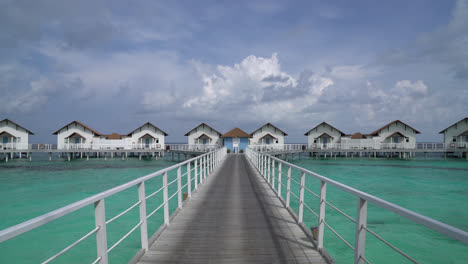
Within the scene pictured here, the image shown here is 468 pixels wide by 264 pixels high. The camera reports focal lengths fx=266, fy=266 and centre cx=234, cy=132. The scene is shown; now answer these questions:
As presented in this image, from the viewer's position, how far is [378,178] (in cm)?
2345

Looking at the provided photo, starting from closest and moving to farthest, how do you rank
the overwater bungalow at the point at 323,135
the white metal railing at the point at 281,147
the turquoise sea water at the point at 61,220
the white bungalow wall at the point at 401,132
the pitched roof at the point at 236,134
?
the turquoise sea water at the point at 61,220
the white metal railing at the point at 281,147
the pitched roof at the point at 236,134
the white bungalow wall at the point at 401,132
the overwater bungalow at the point at 323,135

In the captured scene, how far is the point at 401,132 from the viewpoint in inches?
1711

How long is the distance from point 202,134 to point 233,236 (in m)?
39.2

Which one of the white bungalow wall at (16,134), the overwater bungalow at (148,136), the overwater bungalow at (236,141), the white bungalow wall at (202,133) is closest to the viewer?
the white bungalow wall at (16,134)

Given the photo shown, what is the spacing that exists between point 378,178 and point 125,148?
35825mm

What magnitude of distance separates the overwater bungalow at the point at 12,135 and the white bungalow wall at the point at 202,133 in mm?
25659

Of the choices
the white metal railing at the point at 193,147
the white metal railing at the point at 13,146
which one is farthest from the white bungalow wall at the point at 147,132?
the white metal railing at the point at 13,146

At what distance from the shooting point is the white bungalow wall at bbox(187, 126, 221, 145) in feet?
143

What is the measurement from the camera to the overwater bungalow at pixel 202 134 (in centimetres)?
4356

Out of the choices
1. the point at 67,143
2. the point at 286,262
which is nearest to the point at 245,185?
the point at 286,262

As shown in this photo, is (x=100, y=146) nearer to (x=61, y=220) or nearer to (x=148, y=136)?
(x=148, y=136)

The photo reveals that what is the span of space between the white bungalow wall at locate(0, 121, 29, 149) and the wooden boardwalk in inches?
1862

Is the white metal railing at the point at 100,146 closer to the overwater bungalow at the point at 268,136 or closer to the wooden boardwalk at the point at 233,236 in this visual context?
the overwater bungalow at the point at 268,136

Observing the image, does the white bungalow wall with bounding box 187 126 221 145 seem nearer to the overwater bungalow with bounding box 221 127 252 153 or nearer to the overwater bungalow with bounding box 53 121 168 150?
the overwater bungalow with bounding box 221 127 252 153
